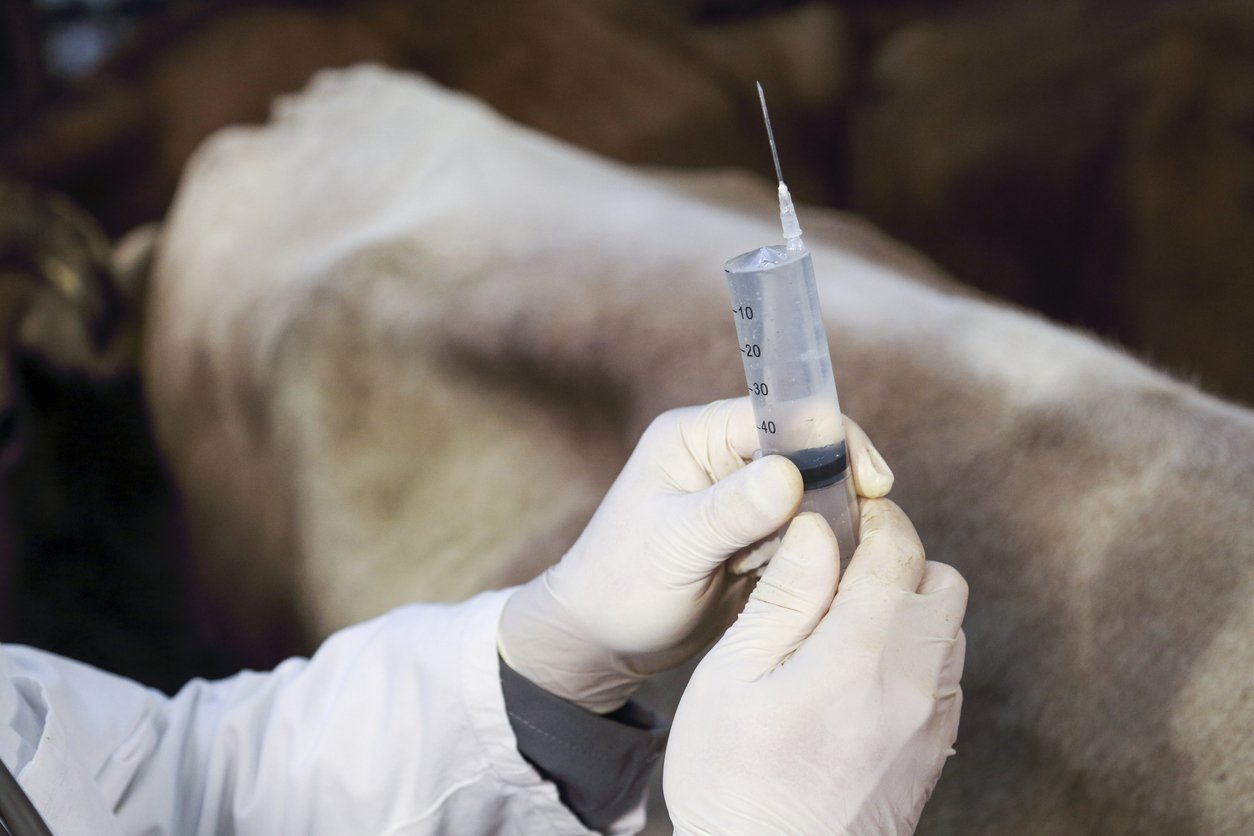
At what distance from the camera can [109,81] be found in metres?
1.60

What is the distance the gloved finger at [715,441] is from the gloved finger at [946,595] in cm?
11

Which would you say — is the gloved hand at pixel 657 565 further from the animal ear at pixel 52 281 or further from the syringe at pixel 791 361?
the animal ear at pixel 52 281

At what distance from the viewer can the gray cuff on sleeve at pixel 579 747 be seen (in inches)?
24.0

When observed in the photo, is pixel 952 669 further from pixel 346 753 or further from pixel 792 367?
pixel 346 753

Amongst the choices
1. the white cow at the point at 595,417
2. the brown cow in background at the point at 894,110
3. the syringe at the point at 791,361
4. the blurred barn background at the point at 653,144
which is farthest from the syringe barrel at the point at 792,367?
the brown cow in background at the point at 894,110

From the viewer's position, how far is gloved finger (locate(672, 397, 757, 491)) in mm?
543

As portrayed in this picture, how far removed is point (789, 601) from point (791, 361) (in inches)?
4.6

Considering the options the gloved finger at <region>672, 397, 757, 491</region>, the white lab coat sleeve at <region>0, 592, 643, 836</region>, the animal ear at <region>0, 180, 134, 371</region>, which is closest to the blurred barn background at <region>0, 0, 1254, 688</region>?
the animal ear at <region>0, 180, 134, 371</region>

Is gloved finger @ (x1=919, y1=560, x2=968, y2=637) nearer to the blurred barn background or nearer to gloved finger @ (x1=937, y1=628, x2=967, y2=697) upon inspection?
gloved finger @ (x1=937, y1=628, x2=967, y2=697)

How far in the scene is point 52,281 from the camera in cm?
135

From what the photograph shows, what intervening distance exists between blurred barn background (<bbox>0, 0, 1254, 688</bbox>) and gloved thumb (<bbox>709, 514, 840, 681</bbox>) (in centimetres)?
78

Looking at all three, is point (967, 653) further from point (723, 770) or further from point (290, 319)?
point (290, 319)

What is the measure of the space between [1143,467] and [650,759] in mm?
357

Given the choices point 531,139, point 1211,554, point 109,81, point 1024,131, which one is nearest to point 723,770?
point 1211,554
